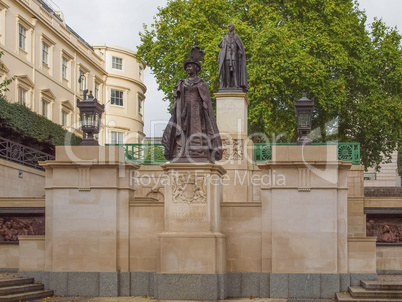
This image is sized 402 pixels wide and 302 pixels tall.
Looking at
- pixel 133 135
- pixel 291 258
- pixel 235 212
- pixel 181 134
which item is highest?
pixel 133 135

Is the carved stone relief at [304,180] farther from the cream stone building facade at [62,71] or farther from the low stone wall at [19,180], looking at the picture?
the cream stone building facade at [62,71]

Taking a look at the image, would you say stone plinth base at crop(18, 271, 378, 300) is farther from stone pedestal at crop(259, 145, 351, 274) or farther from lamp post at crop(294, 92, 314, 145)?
lamp post at crop(294, 92, 314, 145)

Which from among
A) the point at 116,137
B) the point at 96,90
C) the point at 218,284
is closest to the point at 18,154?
the point at 218,284

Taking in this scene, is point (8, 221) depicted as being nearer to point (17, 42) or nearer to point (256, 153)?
point (256, 153)

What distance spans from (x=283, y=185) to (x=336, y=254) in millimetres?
1937

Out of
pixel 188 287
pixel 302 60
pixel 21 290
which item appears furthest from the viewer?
pixel 302 60

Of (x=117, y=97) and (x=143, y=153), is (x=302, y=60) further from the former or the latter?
(x=117, y=97)

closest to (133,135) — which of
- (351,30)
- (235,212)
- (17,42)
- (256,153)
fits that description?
(17,42)

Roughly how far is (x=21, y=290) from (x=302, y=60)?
21.1 metres

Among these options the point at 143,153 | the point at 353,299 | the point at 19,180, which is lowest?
the point at 353,299

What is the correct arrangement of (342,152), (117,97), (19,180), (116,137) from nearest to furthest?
1. (342,152)
2. (19,180)
3. (116,137)
4. (117,97)

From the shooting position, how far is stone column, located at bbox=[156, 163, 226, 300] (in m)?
14.8

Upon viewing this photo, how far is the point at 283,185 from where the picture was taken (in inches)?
621

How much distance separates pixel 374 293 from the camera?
14266 millimetres
